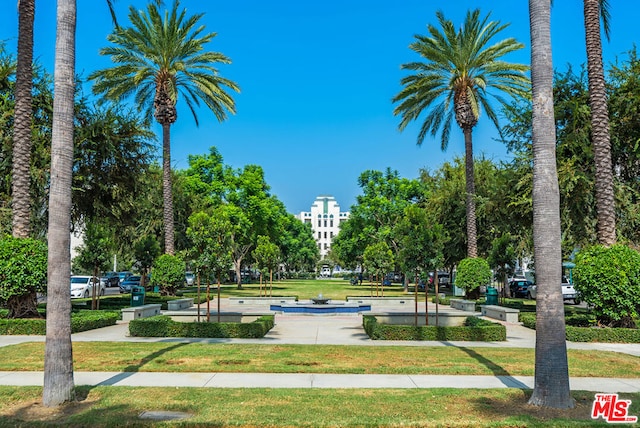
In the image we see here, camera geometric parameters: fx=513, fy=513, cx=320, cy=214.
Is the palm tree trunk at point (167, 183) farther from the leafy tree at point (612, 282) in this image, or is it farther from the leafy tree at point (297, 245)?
the leafy tree at point (297, 245)

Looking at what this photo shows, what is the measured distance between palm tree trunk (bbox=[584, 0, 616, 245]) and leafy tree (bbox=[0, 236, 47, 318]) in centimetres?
1831

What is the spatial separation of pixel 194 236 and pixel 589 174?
15.8 meters

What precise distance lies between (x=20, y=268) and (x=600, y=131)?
63.7 feet

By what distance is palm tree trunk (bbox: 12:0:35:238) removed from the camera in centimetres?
1692

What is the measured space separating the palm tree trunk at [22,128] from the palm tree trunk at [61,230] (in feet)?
31.8

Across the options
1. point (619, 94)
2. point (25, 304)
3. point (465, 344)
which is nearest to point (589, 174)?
point (619, 94)

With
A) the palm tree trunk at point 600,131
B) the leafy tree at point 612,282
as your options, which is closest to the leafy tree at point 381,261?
the palm tree trunk at point 600,131

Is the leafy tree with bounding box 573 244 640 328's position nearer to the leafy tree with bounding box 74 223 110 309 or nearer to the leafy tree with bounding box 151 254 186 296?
the leafy tree with bounding box 74 223 110 309

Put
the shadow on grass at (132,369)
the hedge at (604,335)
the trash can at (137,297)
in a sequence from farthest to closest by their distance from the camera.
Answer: the trash can at (137,297) → the hedge at (604,335) → the shadow on grass at (132,369)

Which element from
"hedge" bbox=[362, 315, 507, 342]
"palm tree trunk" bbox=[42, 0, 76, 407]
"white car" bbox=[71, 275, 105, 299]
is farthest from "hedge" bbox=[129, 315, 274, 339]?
"white car" bbox=[71, 275, 105, 299]

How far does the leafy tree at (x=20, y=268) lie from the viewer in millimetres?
16250

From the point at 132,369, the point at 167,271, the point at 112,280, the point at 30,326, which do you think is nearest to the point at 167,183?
the point at 167,271

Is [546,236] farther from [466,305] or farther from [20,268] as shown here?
[466,305]

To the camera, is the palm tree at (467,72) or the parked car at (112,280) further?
the parked car at (112,280)
